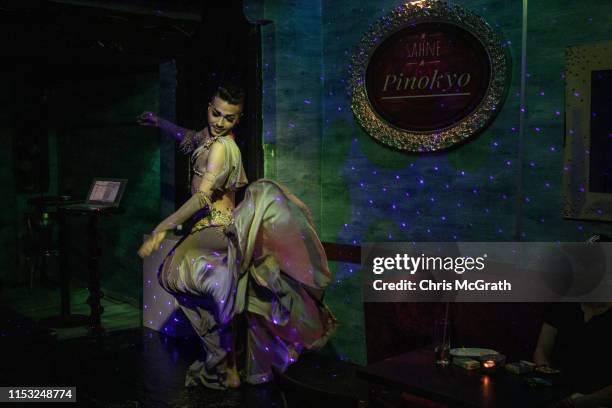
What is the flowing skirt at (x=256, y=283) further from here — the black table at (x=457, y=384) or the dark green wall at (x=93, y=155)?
the dark green wall at (x=93, y=155)

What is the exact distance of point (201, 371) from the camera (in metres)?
4.42

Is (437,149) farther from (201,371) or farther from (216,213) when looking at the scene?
(201,371)

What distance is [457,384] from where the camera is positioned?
2797 millimetres

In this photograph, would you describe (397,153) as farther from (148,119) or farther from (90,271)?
(90,271)

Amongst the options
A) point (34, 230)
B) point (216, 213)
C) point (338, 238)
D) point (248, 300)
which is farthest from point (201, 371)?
point (34, 230)

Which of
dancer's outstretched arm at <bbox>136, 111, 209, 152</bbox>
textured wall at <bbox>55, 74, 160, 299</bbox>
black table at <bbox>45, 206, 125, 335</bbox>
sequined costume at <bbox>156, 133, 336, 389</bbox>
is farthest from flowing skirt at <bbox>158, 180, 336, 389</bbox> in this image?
textured wall at <bbox>55, 74, 160, 299</bbox>

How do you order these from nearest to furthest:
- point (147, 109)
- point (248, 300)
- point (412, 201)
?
point (248, 300), point (412, 201), point (147, 109)

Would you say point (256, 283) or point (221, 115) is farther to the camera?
point (221, 115)

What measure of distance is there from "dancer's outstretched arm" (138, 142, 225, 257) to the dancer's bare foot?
1043 millimetres

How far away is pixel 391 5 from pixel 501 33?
3.16 ft

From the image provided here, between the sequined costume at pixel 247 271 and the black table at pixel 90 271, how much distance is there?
1408mm

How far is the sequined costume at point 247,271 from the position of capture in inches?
162

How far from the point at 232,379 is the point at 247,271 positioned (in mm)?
841

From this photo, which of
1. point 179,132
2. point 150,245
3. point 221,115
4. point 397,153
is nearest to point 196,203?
point 150,245
